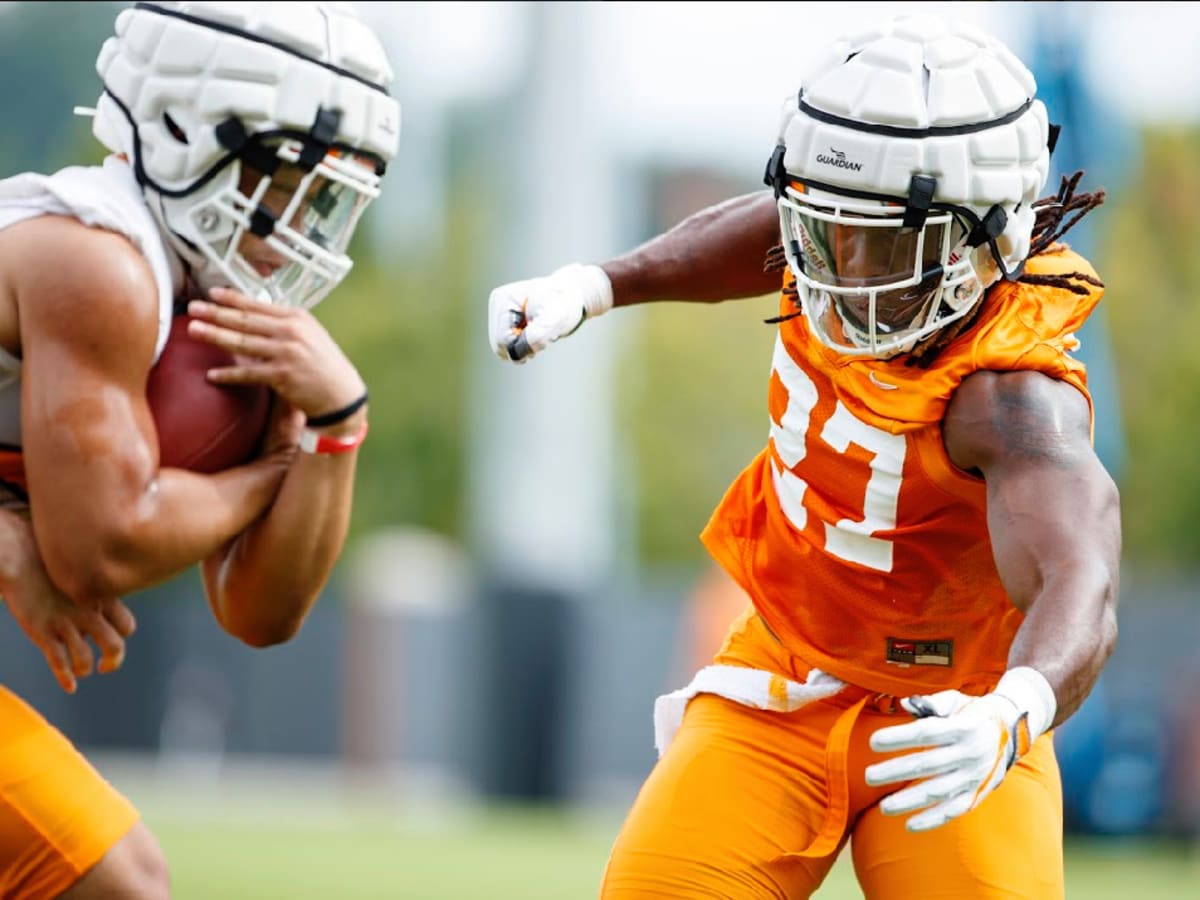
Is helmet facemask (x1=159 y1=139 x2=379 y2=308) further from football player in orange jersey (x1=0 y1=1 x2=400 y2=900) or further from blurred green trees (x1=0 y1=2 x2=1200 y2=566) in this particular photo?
blurred green trees (x1=0 y1=2 x2=1200 y2=566)

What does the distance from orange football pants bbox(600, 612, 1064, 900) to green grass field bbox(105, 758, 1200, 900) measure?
3855 millimetres

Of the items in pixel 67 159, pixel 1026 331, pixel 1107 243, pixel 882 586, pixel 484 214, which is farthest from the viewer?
pixel 484 214

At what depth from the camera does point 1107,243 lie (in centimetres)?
2936

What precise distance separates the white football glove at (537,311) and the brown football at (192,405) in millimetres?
516

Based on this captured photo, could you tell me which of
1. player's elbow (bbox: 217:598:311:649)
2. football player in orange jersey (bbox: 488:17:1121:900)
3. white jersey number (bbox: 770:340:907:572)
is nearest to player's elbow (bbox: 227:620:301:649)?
player's elbow (bbox: 217:598:311:649)

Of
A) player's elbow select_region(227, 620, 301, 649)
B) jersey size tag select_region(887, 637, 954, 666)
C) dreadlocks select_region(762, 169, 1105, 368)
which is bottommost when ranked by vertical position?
player's elbow select_region(227, 620, 301, 649)

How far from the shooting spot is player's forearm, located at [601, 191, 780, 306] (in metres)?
3.92

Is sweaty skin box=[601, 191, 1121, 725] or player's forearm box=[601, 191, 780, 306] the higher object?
player's forearm box=[601, 191, 780, 306]

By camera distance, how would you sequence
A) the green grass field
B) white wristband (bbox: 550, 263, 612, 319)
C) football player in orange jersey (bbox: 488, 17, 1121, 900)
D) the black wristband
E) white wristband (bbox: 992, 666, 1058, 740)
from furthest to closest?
the green grass field
white wristband (bbox: 550, 263, 612, 319)
the black wristband
football player in orange jersey (bbox: 488, 17, 1121, 900)
white wristband (bbox: 992, 666, 1058, 740)

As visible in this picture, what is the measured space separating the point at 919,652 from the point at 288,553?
122 cm

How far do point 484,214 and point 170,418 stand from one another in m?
31.6

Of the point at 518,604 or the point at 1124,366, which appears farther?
the point at 1124,366

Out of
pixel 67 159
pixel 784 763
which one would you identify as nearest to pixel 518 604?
pixel 784 763

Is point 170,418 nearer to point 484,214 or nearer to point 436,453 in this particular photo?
point 436,453
